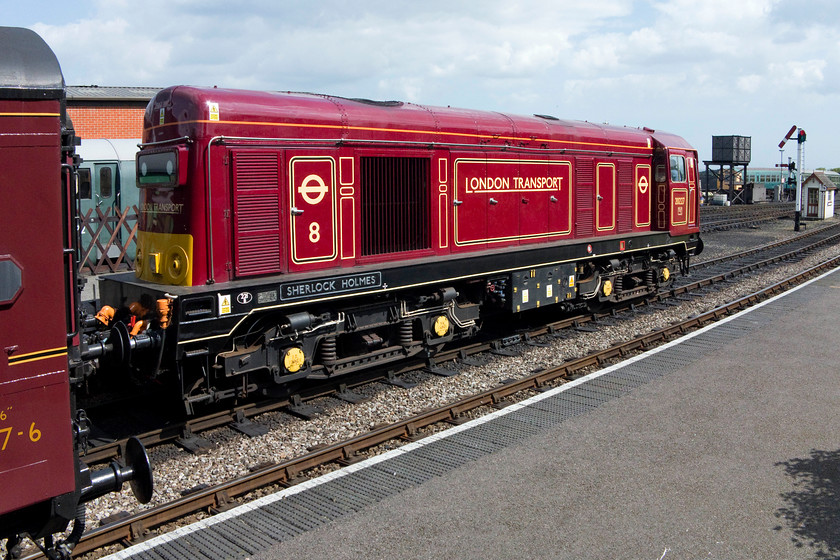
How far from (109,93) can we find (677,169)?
68.6ft

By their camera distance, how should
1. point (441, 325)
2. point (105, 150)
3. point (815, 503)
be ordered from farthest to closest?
point (105, 150) < point (441, 325) < point (815, 503)

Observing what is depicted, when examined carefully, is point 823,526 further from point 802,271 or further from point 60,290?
point 802,271

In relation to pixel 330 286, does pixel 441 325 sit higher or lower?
lower

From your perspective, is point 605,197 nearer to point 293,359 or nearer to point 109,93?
point 293,359

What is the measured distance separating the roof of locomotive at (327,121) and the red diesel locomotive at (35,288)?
3.94 meters

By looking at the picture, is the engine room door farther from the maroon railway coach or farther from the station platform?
the station platform

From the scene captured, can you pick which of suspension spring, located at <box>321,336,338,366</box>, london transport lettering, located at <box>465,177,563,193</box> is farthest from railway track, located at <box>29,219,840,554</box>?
london transport lettering, located at <box>465,177,563,193</box>

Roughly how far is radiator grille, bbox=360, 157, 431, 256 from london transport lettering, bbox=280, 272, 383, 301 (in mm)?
594

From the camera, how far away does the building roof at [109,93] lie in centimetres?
2422

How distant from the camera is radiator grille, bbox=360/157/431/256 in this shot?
9.65m

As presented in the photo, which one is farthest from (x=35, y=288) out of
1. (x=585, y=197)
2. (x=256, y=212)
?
(x=585, y=197)

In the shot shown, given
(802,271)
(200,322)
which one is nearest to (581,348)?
(200,322)

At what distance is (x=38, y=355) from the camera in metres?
3.94

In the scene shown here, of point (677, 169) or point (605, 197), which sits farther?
point (677, 169)
